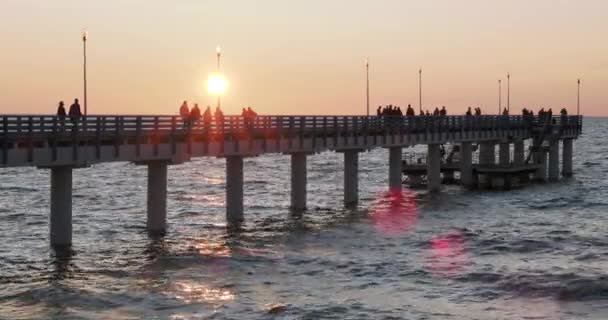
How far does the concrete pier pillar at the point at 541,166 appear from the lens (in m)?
70.2

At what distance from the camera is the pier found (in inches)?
1184

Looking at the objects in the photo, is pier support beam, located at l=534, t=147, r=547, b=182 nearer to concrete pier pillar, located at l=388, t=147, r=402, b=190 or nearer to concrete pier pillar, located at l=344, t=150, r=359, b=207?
concrete pier pillar, located at l=388, t=147, r=402, b=190

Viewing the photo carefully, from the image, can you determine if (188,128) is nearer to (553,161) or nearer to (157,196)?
(157,196)

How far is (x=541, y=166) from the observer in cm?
7025

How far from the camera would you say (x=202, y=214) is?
47062 millimetres

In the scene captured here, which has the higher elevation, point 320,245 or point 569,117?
point 569,117

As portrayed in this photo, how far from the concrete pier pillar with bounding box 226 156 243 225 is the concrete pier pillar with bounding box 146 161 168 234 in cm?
458

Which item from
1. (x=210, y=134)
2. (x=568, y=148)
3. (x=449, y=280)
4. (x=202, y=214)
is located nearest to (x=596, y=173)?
(x=568, y=148)

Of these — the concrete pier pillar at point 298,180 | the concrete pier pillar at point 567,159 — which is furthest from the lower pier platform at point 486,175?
the concrete pier pillar at point 298,180

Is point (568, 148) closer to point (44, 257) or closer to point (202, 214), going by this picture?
point (202, 214)

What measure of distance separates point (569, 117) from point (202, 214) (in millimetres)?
43043

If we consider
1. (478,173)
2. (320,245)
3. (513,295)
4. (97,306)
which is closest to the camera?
(97,306)

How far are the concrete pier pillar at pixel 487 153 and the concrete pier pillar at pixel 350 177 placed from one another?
1986 cm

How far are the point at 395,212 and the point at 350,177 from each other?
4.97 m
